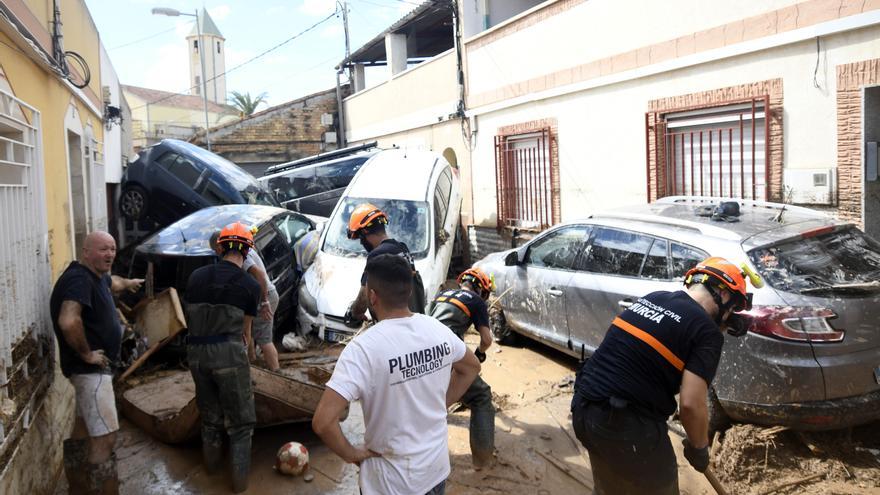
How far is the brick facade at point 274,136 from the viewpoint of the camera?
19.9 m

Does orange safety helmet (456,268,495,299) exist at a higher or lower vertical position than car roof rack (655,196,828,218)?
lower

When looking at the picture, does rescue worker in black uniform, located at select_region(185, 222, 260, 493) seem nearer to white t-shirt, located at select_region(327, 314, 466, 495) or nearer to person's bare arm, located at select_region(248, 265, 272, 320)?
person's bare arm, located at select_region(248, 265, 272, 320)

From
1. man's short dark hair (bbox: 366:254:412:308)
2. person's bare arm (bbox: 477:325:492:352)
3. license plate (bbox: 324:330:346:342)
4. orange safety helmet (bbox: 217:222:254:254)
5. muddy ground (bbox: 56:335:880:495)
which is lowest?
muddy ground (bbox: 56:335:880:495)

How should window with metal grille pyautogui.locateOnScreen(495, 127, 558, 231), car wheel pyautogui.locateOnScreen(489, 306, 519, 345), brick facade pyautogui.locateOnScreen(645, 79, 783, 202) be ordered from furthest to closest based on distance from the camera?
window with metal grille pyautogui.locateOnScreen(495, 127, 558, 231)
car wheel pyautogui.locateOnScreen(489, 306, 519, 345)
brick facade pyautogui.locateOnScreen(645, 79, 783, 202)

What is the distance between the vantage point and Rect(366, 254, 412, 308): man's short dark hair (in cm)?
242

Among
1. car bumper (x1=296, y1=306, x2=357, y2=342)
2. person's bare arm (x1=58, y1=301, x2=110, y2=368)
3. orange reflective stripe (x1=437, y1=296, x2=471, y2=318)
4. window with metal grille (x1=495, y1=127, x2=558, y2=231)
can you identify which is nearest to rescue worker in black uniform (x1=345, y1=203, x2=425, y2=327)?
orange reflective stripe (x1=437, y1=296, x2=471, y2=318)

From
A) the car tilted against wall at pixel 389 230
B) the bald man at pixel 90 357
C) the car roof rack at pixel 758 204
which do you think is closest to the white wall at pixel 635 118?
the car roof rack at pixel 758 204

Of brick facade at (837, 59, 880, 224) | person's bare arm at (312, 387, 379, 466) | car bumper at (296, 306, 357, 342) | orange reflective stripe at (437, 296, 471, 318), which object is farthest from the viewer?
car bumper at (296, 306, 357, 342)

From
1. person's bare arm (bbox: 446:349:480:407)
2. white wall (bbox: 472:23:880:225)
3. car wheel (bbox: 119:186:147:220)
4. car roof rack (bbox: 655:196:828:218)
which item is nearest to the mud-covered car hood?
car roof rack (bbox: 655:196:828:218)

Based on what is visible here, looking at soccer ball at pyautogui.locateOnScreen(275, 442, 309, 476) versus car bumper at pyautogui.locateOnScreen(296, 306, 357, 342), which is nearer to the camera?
soccer ball at pyautogui.locateOnScreen(275, 442, 309, 476)

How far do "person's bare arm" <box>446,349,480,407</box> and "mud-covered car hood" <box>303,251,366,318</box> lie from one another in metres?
4.30

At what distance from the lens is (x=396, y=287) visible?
7.97 ft

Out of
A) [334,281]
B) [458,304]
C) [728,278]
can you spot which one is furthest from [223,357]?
[334,281]

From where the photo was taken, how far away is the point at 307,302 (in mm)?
7293
